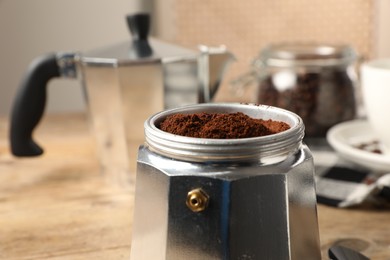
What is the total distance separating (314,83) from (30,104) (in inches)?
15.5

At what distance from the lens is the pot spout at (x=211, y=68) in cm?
78

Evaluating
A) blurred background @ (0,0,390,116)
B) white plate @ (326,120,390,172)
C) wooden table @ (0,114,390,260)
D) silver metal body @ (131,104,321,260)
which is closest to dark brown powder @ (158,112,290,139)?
silver metal body @ (131,104,321,260)

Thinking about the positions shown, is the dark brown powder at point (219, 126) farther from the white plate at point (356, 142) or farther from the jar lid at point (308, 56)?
the jar lid at point (308, 56)

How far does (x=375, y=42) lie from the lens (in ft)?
5.86

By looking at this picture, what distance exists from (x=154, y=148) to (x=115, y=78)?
296mm

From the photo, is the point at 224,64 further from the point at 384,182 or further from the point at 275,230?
the point at 275,230

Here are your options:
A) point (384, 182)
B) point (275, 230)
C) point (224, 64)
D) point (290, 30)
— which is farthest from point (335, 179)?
point (290, 30)

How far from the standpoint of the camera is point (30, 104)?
32.2 inches

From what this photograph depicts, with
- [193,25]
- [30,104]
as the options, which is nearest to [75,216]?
[30,104]

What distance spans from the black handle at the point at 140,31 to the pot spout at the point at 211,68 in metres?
0.07

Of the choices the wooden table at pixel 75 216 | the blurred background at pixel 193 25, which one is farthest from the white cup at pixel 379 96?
the blurred background at pixel 193 25

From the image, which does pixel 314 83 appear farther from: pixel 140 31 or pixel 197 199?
pixel 197 199

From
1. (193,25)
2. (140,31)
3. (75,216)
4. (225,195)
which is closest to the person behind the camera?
(225,195)

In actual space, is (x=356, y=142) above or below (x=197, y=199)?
below
